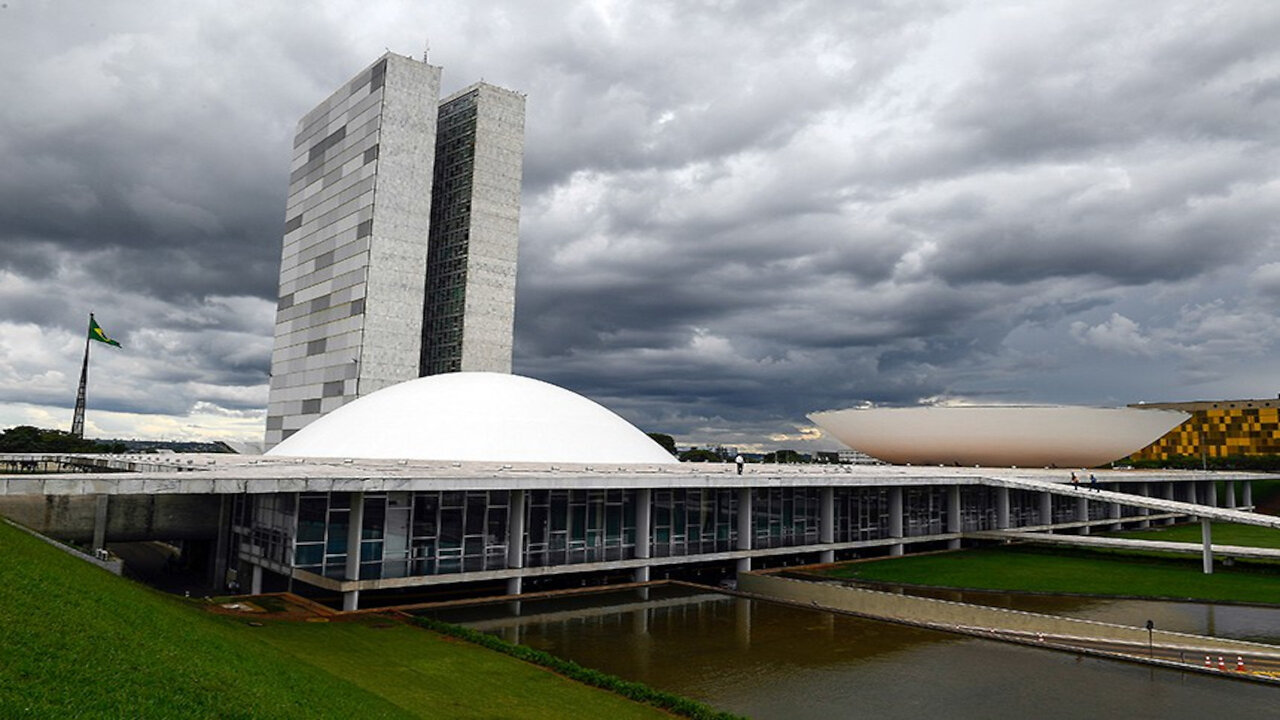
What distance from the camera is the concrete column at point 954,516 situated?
1855 inches

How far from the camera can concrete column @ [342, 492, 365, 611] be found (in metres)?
25.0

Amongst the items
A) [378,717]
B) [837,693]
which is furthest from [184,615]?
[837,693]

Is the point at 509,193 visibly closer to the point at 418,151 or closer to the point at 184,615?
the point at 418,151

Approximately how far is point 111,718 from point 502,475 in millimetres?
18321

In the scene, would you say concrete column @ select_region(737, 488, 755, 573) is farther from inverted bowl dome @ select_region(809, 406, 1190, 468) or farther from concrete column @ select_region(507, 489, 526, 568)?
inverted bowl dome @ select_region(809, 406, 1190, 468)

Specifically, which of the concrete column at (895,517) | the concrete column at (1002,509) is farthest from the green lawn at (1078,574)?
the concrete column at (1002,509)

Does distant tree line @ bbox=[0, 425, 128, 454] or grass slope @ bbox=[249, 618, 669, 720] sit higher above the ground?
distant tree line @ bbox=[0, 425, 128, 454]

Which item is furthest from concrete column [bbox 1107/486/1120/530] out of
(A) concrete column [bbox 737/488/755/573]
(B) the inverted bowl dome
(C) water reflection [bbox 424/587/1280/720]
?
(C) water reflection [bbox 424/587/1280/720]

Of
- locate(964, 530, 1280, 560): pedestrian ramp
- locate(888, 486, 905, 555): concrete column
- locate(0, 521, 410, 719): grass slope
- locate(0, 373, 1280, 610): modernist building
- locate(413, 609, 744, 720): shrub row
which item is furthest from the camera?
locate(888, 486, 905, 555): concrete column

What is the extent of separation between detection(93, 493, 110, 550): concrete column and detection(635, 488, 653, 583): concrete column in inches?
757

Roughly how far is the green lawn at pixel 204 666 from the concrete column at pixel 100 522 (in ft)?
31.9

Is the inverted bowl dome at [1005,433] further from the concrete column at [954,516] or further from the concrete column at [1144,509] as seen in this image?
the concrete column at [954,516]

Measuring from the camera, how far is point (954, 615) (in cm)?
2577

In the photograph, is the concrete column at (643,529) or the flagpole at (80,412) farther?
the flagpole at (80,412)
